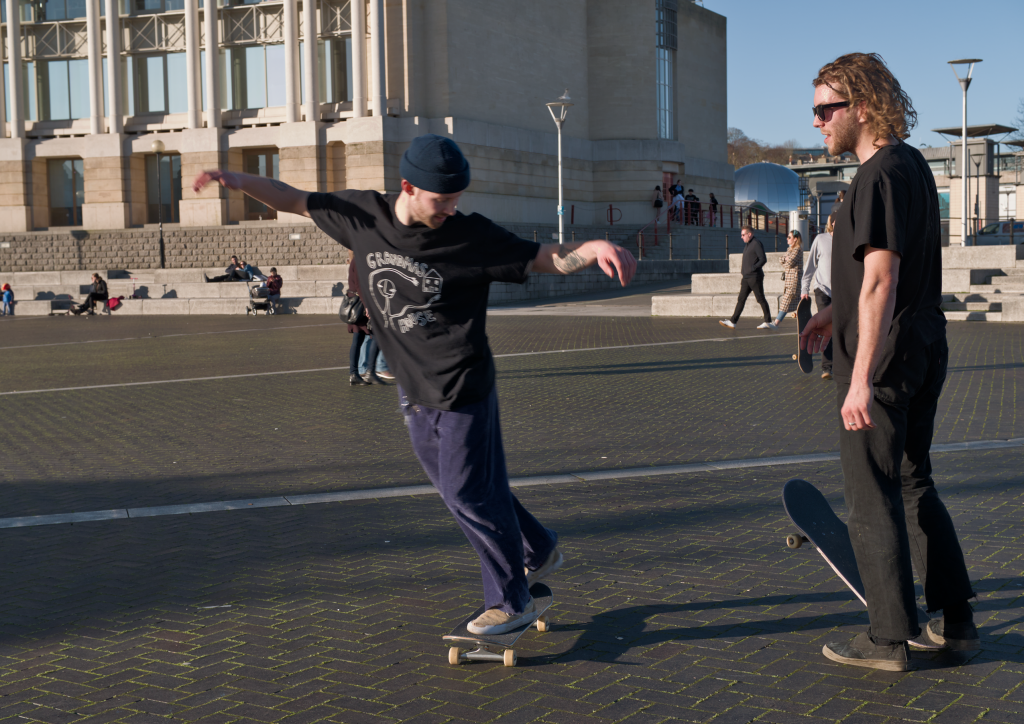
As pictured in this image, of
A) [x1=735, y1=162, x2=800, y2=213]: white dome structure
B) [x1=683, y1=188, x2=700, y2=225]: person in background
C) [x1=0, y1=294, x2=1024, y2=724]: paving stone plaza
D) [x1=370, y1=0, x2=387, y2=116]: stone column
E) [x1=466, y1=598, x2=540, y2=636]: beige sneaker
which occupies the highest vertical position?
[x1=370, y1=0, x2=387, y2=116]: stone column

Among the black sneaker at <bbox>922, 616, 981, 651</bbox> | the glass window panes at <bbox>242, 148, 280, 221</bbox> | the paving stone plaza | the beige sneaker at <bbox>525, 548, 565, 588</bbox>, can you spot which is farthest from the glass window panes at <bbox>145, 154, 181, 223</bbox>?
the black sneaker at <bbox>922, 616, 981, 651</bbox>

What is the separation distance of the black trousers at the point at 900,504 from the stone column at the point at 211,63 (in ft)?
134

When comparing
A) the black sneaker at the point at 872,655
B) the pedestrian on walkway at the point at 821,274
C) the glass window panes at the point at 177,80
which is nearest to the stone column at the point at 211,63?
the glass window panes at the point at 177,80

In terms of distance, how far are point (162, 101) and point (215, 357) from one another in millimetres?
30644

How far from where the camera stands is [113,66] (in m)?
42.1

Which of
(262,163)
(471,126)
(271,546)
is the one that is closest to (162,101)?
(262,163)

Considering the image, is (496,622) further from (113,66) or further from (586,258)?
(113,66)

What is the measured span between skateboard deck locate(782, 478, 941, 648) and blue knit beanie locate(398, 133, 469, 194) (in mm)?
1589

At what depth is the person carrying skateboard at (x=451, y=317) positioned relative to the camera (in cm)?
361

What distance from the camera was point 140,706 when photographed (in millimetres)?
3371

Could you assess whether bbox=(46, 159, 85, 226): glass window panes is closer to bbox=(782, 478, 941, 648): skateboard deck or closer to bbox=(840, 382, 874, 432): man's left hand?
bbox=(782, 478, 941, 648): skateboard deck

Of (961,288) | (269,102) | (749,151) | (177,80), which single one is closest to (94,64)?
(177,80)

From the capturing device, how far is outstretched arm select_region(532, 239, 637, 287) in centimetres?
345

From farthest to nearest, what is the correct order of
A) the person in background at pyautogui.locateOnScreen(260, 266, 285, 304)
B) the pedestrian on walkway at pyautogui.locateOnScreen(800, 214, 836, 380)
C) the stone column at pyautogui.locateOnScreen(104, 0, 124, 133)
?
1. the stone column at pyautogui.locateOnScreen(104, 0, 124, 133)
2. the person in background at pyautogui.locateOnScreen(260, 266, 285, 304)
3. the pedestrian on walkway at pyautogui.locateOnScreen(800, 214, 836, 380)
